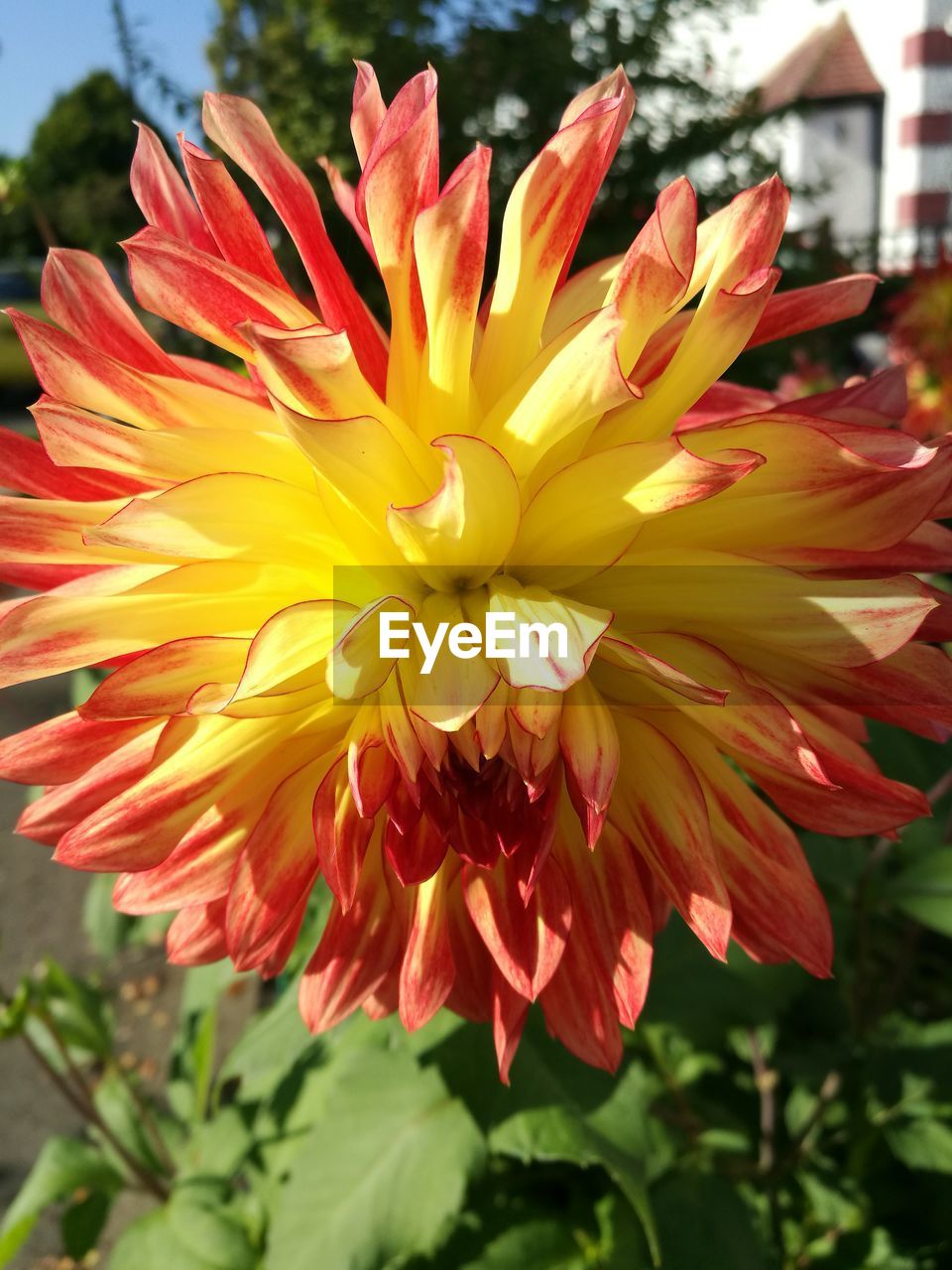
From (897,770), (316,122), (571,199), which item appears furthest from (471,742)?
(316,122)

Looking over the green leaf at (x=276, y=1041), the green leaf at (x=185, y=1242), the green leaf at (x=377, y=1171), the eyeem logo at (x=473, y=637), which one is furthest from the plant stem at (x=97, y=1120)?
the eyeem logo at (x=473, y=637)

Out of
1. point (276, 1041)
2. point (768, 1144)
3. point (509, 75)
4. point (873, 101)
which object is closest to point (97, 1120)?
point (276, 1041)

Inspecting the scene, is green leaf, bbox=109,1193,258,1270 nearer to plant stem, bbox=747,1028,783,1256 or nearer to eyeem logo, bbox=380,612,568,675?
plant stem, bbox=747,1028,783,1256

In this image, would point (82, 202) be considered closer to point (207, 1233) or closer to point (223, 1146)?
point (223, 1146)

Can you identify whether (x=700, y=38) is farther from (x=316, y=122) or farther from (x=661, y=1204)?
(x=661, y=1204)

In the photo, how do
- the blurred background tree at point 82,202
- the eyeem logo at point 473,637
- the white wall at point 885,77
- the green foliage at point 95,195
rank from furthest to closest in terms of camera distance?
the white wall at point 885,77 < the green foliage at point 95,195 < the blurred background tree at point 82,202 < the eyeem logo at point 473,637

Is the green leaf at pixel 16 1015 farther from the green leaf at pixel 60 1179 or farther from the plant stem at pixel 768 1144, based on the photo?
the plant stem at pixel 768 1144

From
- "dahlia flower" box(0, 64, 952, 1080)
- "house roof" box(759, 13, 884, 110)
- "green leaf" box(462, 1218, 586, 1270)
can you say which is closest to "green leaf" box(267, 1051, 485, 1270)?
"green leaf" box(462, 1218, 586, 1270)
